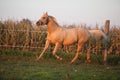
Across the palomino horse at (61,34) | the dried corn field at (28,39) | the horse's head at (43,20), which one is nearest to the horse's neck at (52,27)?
the palomino horse at (61,34)

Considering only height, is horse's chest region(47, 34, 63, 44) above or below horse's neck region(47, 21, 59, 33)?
below

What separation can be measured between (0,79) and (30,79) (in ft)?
2.67

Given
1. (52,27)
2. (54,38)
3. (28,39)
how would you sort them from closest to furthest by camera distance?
1. (54,38)
2. (52,27)
3. (28,39)

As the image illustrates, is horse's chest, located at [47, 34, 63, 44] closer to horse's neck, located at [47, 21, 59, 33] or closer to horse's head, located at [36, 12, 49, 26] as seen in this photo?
horse's neck, located at [47, 21, 59, 33]

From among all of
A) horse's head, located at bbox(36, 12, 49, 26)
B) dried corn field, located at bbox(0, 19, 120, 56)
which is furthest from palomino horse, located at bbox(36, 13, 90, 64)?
dried corn field, located at bbox(0, 19, 120, 56)

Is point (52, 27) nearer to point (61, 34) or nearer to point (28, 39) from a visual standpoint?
point (61, 34)

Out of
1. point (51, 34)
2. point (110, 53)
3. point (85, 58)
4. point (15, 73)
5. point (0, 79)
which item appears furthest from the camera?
point (110, 53)

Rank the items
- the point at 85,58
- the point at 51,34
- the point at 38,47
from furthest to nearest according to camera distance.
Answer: the point at 38,47, the point at 85,58, the point at 51,34

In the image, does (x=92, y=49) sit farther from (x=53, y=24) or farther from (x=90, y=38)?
(x=53, y=24)

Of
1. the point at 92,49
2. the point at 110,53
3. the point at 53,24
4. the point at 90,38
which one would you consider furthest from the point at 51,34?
the point at 110,53

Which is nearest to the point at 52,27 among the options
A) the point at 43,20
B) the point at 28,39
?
the point at 43,20

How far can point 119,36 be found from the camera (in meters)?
13.8

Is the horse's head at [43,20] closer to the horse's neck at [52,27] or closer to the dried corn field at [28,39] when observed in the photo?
the horse's neck at [52,27]

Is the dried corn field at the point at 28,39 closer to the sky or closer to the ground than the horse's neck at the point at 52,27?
closer to the ground
